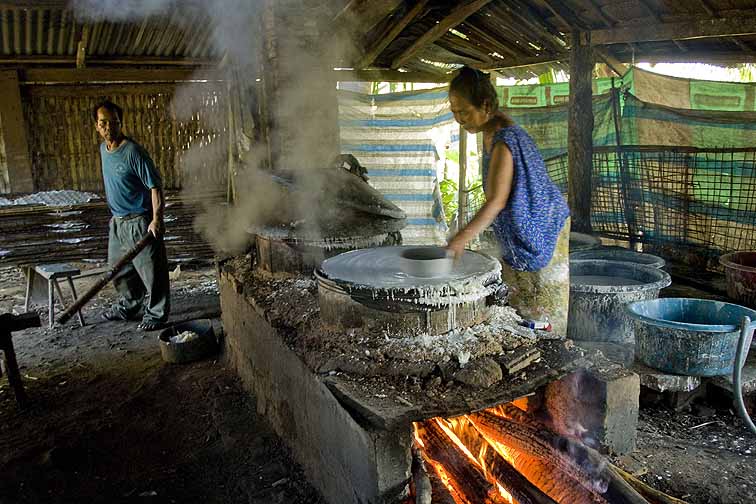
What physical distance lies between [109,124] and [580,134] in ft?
17.3

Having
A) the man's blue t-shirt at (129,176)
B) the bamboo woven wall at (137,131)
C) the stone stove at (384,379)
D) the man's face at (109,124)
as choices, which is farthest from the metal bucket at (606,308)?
the bamboo woven wall at (137,131)

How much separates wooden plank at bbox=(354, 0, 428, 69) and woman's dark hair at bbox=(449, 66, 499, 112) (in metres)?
2.94

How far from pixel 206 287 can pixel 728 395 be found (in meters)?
6.30

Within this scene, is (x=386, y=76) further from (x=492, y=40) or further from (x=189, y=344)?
(x=189, y=344)

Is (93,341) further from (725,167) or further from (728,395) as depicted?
(725,167)

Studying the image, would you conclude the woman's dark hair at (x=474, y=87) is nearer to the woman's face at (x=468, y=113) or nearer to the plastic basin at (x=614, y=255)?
the woman's face at (x=468, y=113)

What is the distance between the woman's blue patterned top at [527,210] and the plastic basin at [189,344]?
10.2ft

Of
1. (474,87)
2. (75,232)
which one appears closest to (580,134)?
(474,87)

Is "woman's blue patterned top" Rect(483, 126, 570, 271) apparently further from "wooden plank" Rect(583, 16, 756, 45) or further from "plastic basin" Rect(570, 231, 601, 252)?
"wooden plank" Rect(583, 16, 756, 45)

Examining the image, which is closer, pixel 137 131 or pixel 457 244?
pixel 457 244

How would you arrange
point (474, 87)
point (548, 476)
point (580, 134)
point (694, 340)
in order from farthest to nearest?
point (580, 134)
point (694, 340)
point (474, 87)
point (548, 476)

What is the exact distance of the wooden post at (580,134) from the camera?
20.9 feet

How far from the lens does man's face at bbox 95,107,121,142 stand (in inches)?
219

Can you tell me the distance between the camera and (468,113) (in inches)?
120
